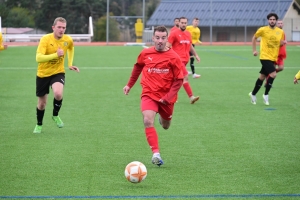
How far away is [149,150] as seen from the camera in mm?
9891

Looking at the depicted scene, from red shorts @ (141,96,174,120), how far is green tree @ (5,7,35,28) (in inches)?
1821

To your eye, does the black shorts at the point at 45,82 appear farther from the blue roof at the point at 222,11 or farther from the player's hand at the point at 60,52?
the blue roof at the point at 222,11

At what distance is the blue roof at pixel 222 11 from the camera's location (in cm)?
5825

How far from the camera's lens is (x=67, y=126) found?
491 inches

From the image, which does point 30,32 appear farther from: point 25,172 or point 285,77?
point 25,172

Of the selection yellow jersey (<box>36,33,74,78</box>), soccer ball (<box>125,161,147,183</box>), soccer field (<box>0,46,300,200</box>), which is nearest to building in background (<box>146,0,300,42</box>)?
soccer field (<box>0,46,300,200</box>)

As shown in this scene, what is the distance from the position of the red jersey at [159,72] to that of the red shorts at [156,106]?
0.06 meters

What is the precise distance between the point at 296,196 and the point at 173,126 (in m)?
5.53

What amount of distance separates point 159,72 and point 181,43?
7835 mm

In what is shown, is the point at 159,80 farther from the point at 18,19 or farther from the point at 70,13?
the point at 18,19

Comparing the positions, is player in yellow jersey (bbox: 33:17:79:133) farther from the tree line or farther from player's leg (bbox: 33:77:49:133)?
the tree line

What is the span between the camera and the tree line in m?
55.4

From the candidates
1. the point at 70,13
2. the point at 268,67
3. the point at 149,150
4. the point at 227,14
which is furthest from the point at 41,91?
the point at 227,14

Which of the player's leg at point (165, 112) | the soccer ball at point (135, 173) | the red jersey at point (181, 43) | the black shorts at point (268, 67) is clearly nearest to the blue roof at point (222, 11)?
the red jersey at point (181, 43)
